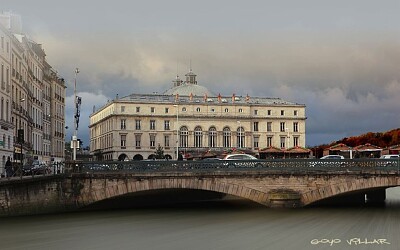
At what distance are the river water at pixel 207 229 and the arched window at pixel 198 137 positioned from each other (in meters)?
116

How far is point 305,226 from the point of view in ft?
125

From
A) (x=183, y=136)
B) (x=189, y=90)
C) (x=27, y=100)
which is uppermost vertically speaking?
(x=189, y=90)

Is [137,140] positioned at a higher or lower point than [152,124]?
lower

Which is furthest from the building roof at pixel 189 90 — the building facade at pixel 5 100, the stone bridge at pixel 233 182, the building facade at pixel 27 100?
the stone bridge at pixel 233 182

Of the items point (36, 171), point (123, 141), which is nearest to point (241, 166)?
point (36, 171)

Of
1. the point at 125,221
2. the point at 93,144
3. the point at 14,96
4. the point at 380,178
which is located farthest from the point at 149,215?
the point at 93,144

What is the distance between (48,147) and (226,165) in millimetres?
58881

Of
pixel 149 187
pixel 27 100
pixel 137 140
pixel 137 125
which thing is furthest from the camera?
pixel 137 140

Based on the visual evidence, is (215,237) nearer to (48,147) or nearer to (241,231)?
(241,231)

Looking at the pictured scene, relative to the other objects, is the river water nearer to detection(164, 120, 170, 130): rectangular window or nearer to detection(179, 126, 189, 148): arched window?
detection(179, 126, 189, 148): arched window

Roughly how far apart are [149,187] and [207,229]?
963 centimetres

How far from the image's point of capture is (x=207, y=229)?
37.7m

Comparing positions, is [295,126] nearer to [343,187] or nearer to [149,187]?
[343,187]

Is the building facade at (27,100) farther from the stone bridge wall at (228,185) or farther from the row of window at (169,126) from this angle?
the row of window at (169,126)
